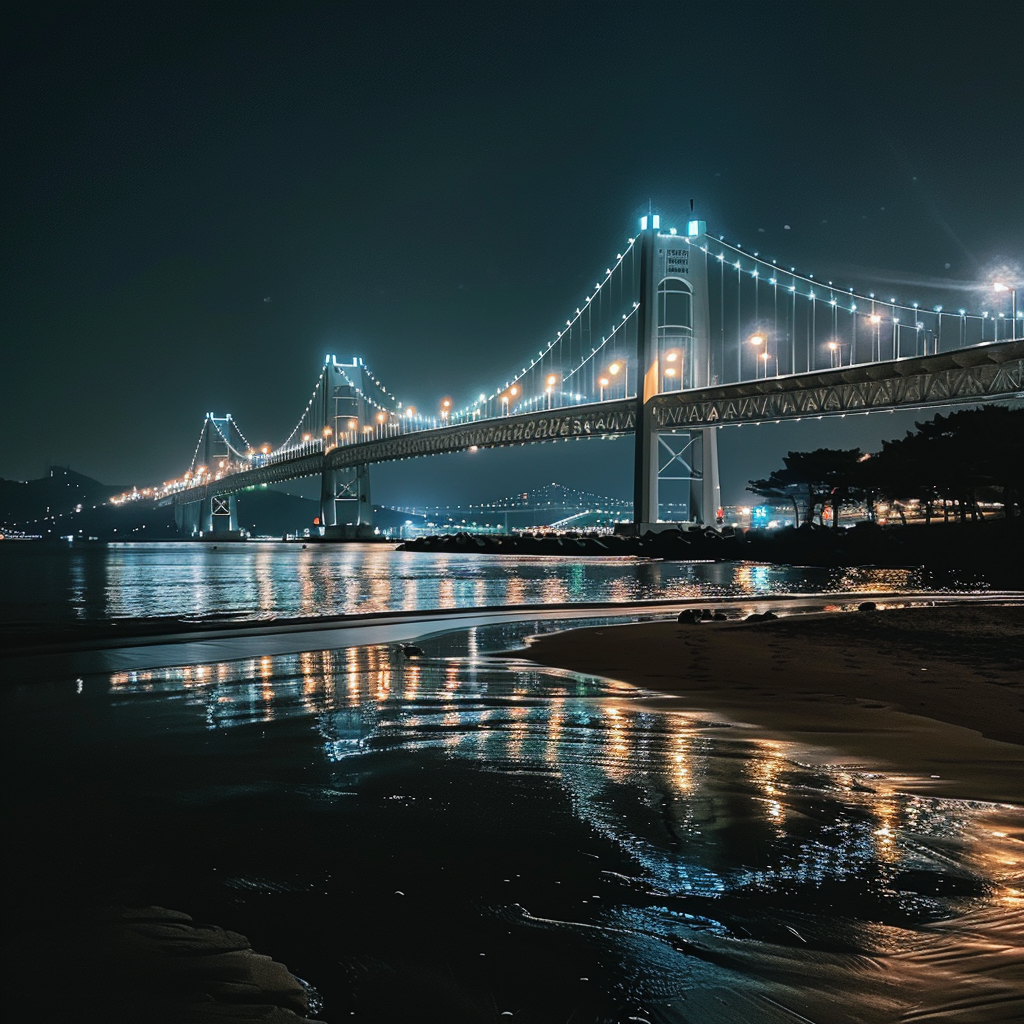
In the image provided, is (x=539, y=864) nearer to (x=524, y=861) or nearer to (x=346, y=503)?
(x=524, y=861)

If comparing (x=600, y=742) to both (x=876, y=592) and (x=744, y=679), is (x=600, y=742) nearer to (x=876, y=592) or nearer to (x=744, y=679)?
(x=744, y=679)

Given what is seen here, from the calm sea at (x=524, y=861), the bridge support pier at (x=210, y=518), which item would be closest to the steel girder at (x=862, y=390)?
the calm sea at (x=524, y=861)

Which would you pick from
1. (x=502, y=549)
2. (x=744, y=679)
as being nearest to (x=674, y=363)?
(x=502, y=549)

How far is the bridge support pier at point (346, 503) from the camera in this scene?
9238 cm

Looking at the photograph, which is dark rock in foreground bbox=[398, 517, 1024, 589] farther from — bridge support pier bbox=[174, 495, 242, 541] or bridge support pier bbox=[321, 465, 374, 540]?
bridge support pier bbox=[174, 495, 242, 541]

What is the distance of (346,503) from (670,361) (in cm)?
4979

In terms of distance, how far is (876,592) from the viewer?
2266 centimetres

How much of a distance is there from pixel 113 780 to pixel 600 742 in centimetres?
251

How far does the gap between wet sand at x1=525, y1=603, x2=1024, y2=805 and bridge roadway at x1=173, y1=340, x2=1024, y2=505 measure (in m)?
29.4

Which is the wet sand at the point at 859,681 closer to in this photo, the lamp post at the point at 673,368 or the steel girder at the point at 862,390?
the steel girder at the point at 862,390

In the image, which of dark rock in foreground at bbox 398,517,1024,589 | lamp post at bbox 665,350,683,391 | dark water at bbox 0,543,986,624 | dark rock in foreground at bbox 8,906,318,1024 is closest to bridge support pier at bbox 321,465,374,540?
dark rock in foreground at bbox 398,517,1024,589

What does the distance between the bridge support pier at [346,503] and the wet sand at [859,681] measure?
260 ft

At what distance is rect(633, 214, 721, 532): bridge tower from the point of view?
5509 cm

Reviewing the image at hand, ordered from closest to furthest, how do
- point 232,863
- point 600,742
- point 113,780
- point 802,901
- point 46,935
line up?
point 46,935
point 802,901
point 232,863
point 113,780
point 600,742
